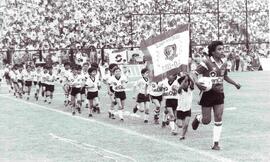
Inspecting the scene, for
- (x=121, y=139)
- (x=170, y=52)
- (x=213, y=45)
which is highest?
(x=213, y=45)

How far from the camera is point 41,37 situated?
4500cm

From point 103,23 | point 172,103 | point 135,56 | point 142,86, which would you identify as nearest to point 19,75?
point 142,86

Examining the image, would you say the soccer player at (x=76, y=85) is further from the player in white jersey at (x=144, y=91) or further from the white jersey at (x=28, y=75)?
the white jersey at (x=28, y=75)

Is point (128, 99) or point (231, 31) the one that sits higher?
point (231, 31)

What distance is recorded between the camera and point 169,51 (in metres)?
11.2

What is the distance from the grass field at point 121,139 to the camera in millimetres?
10750

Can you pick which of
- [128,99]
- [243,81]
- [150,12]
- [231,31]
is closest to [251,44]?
[231,31]

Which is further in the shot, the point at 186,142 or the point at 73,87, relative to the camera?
the point at 73,87

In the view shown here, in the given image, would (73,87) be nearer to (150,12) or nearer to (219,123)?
(219,123)

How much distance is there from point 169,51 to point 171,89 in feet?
10.9

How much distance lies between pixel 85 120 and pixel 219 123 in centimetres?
693

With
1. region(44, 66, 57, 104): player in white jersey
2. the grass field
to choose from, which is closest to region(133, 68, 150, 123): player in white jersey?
the grass field

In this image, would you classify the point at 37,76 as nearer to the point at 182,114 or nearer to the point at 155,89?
the point at 155,89

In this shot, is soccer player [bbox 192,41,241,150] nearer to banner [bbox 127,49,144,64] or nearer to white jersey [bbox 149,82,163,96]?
white jersey [bbox 149,82,163,96]
